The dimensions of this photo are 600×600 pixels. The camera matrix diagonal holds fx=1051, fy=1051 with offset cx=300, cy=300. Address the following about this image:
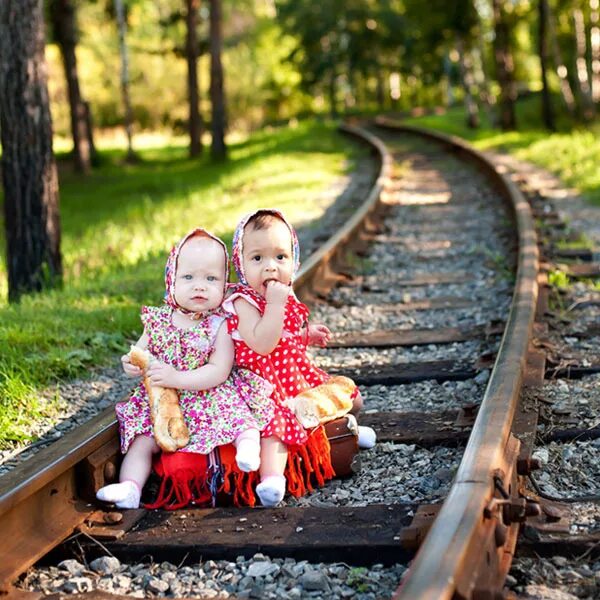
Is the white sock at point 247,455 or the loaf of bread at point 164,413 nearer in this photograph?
the white sock at point 247,455

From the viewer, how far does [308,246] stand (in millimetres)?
8148

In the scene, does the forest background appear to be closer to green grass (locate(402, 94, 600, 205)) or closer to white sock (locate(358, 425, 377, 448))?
green grass (locate(402, 94, 600, 205))

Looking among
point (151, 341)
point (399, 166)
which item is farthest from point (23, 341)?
point (399, 166)

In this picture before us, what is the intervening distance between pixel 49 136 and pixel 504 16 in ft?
77.6

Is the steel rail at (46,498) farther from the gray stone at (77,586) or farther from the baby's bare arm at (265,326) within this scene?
the baby's bare arm at (265,326)

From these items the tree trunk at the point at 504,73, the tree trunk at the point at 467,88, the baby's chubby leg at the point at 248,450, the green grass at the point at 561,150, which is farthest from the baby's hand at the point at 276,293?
the tree trunk at the point at 467,88

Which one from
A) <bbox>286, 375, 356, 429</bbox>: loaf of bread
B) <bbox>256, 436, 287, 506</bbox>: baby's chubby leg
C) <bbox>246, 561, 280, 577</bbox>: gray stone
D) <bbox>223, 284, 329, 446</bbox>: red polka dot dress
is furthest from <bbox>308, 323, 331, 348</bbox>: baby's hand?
<bbox>246, 561, 280, 577</bbox>: gray stone

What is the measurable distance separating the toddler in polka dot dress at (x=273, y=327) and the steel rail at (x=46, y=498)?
0.51 metres

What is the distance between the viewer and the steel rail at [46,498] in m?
2.81

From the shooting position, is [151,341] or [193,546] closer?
[193,546]

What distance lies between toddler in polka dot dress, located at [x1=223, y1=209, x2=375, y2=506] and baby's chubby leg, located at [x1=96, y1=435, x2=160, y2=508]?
37cm

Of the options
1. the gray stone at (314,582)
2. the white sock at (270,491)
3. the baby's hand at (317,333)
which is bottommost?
the gray stone at (314,582)

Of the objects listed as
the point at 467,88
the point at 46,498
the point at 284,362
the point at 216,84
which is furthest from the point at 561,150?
the point at 46,498

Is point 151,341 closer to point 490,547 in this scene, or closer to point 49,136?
point 490,547
